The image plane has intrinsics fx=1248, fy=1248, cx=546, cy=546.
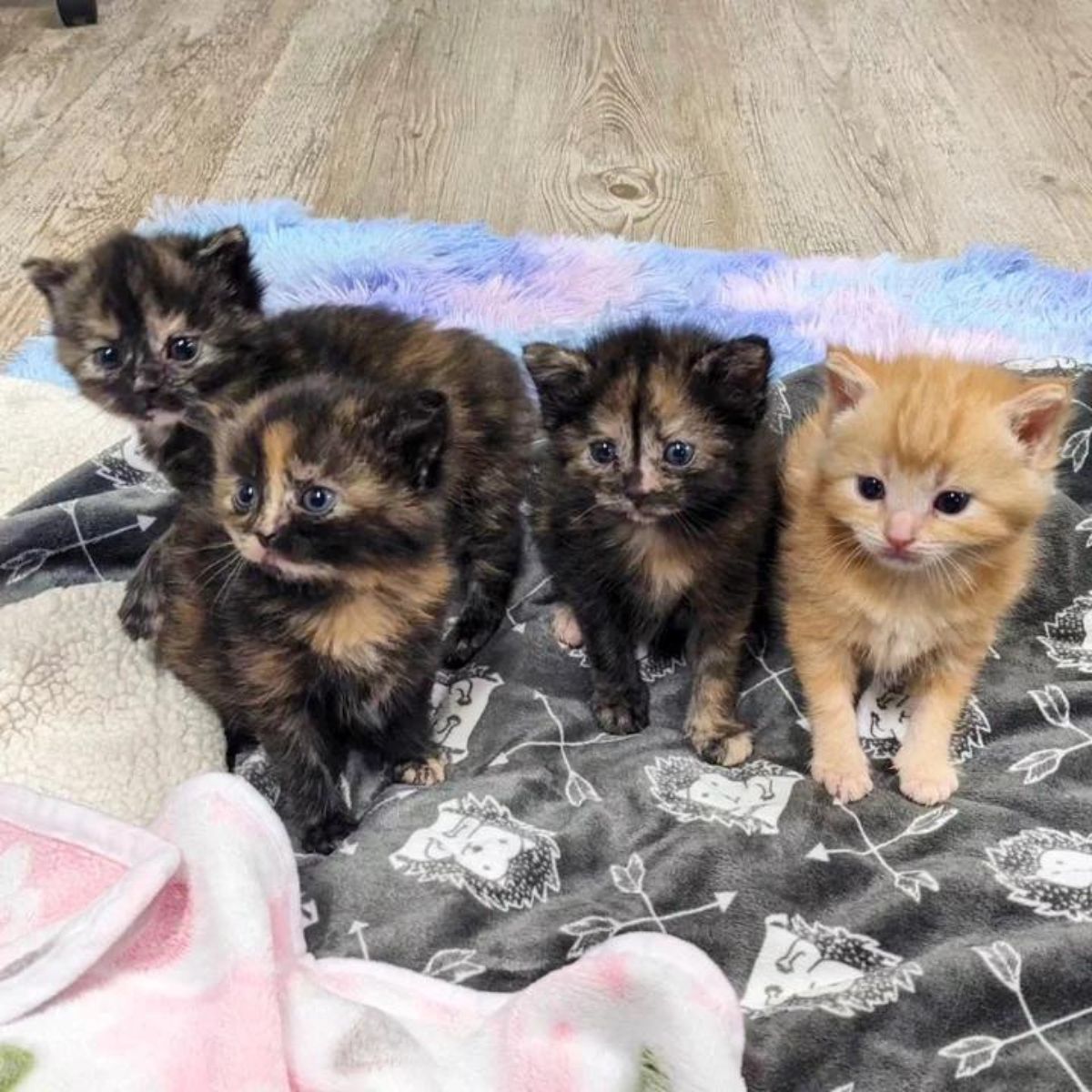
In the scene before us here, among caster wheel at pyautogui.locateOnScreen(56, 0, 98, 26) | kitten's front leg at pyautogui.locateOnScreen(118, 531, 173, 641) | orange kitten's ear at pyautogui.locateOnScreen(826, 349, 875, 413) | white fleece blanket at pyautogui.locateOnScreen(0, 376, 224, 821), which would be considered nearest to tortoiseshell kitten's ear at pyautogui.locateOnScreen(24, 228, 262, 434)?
kitten's front leg at pyautogui.locateOnScreen(118, 531, 173, 641)

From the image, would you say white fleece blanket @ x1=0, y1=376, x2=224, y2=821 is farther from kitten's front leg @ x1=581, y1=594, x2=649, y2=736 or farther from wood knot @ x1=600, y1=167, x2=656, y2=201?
wood knot @ x1=600, y1=167, x2=656, y2=201

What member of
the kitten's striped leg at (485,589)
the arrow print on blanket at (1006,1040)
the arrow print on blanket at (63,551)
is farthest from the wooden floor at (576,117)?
the arrow print on blanket at (1006,1040)

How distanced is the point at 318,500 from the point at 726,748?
1.83 ft

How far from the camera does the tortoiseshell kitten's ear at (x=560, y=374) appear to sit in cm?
139

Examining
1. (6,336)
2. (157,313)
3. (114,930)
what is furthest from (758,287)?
(114,930)

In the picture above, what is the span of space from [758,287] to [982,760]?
119cm

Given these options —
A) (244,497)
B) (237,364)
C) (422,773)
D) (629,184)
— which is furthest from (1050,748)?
(629,184)

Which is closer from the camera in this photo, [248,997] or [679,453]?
[248,997]

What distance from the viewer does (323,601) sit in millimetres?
1254

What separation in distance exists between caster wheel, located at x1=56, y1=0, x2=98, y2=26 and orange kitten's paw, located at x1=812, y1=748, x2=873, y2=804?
3.12 metres

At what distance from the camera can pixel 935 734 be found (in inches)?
54.6

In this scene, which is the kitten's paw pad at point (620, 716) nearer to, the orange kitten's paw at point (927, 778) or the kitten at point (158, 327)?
the orange kitten's paw at point (927, 778)

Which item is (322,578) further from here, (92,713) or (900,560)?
(900,560)

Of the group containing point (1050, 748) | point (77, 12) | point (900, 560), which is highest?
point (900, 560)
